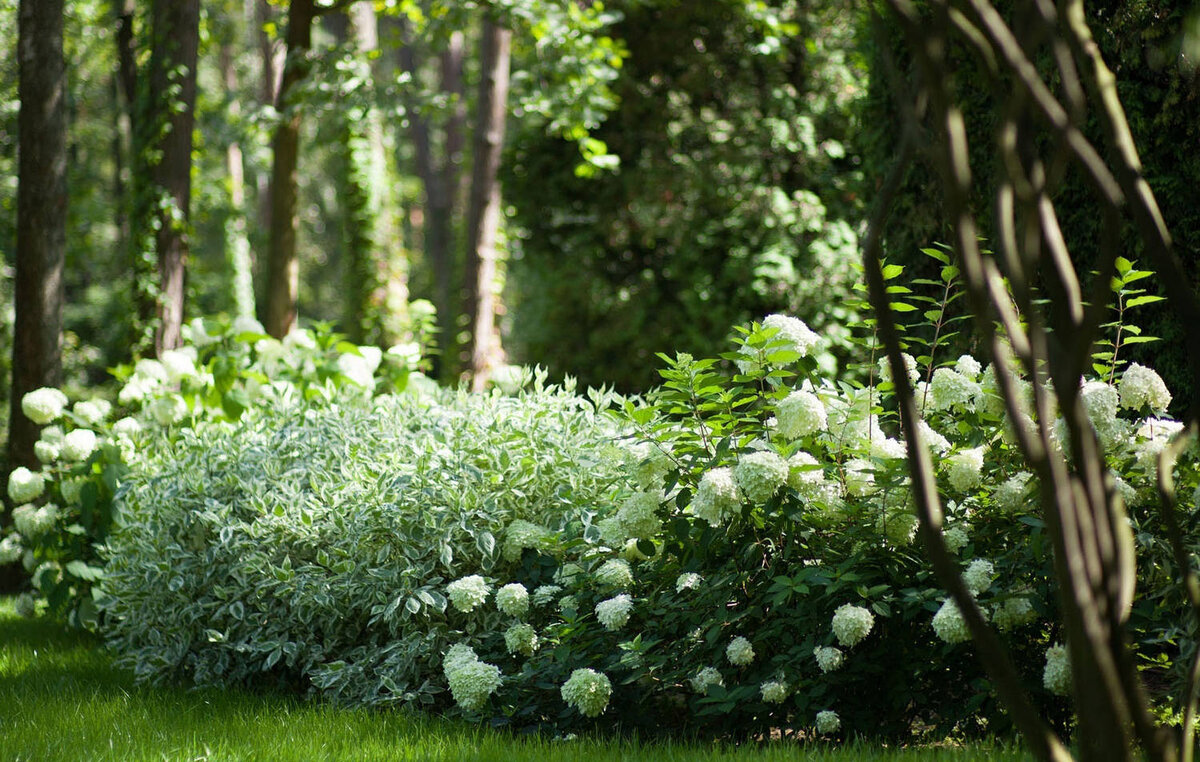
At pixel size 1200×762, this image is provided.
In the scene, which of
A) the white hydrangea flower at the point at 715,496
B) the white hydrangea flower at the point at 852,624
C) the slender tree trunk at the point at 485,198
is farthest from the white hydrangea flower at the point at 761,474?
the slender tree trunk at the point at 485,198

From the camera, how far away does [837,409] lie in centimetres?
330

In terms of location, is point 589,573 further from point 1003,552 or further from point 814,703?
point 1003,552

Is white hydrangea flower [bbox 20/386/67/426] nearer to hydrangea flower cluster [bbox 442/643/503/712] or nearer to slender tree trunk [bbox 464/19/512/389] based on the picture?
hydrangea flower cluster [bbox 442/643/503/712]

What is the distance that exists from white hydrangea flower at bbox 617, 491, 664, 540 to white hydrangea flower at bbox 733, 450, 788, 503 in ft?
1.32

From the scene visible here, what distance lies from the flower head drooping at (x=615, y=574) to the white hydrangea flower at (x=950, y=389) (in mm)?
1099

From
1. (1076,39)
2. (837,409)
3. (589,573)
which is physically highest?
(1076,39)

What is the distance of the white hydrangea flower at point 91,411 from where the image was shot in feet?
17.3

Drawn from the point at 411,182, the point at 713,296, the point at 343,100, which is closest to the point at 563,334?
the point at 713,296

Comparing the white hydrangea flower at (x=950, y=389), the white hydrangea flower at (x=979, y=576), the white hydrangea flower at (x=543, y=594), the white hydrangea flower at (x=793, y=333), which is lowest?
the white hydrangea flower at (x=543, y=594)

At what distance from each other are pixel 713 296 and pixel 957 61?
173 inches

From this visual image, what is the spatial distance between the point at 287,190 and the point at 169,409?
302cm

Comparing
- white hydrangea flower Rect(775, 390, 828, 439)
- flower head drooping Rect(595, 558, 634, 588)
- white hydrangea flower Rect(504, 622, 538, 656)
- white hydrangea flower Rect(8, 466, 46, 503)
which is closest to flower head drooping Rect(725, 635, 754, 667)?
flower head drooping Rect(595, 558, 634, 588)

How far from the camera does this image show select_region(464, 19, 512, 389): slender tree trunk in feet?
34.1

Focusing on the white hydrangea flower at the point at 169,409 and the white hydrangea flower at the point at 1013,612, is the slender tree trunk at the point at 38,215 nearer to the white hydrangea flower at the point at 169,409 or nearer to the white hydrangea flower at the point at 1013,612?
the white hydrangea flower at the point at 169,409
